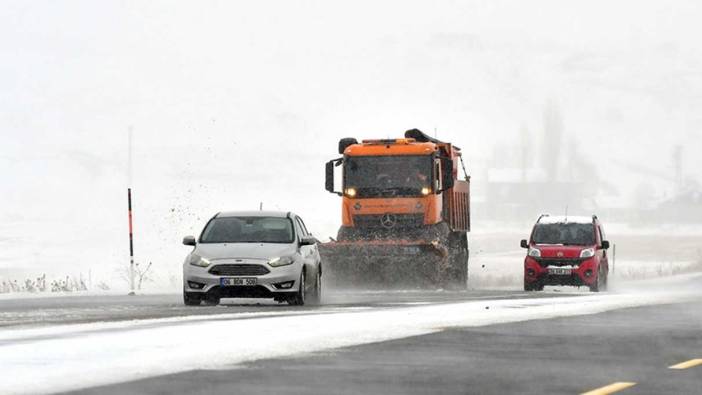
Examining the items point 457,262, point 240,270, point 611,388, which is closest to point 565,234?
point 457,262

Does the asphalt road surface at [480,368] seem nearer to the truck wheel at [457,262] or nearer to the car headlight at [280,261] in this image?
the car headlight at [280,261]

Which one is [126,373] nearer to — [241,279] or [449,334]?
[449,334]

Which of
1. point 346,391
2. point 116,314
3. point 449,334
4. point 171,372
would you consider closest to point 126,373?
point 171,372

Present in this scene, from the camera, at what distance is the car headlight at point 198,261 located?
2791 centimetres

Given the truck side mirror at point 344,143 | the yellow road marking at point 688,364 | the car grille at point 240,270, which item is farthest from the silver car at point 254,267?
the truck side mirror at point 344,143

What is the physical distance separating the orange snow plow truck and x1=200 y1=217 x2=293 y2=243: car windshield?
11.4m

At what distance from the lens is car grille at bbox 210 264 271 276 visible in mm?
27609

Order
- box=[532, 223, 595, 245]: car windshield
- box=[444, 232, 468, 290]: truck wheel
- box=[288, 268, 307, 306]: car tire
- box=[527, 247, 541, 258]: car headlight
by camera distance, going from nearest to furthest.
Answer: box=[288, 268, 307, 306]: car tire < box=[527, 247, 541, 258]: car headlight < box=[444, 232, 468, 290]: truck wheel < box=[532, 223, 595, 245]: car windshield

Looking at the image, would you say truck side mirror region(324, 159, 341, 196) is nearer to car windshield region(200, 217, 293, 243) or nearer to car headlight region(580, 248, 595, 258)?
car headlight region(580, 248, 595, 258)

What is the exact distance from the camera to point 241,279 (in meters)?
27.5

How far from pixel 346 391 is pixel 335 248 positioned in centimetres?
2840

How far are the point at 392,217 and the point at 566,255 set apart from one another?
421 centimetres

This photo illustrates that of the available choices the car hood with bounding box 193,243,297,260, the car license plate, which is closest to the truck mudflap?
the car hood with bounding box 193,243,297,260

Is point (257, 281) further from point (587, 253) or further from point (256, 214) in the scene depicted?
point (587, 253)
